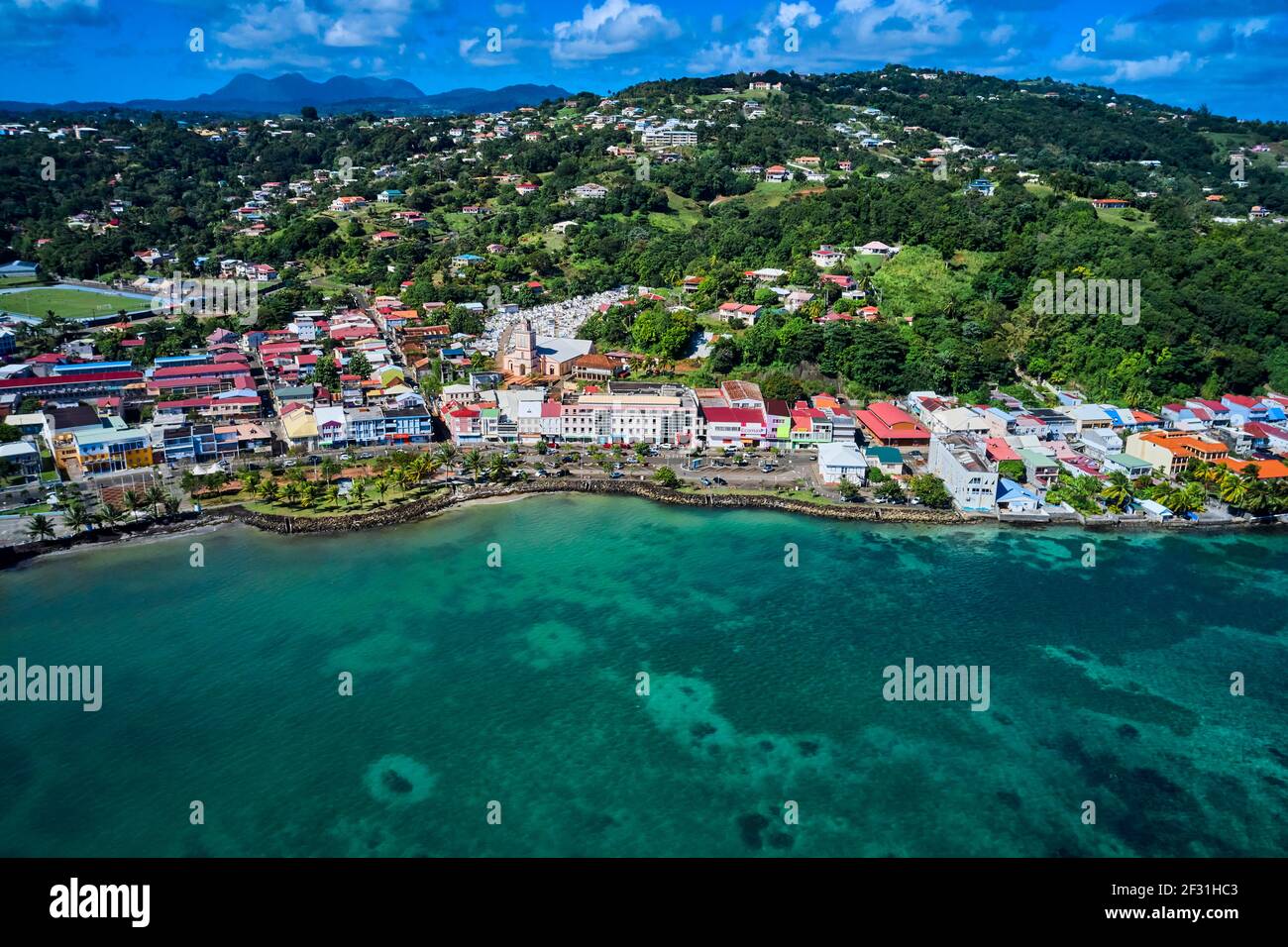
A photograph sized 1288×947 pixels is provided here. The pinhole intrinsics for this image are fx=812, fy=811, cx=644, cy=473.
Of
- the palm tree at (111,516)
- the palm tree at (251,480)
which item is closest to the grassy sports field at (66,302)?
the palm tree at (251,480)

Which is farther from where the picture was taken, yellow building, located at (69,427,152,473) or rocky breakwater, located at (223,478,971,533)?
yellow building, located at (69,427,152,473)

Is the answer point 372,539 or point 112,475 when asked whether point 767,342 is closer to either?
point 372,539

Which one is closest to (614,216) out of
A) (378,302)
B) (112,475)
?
(378,302)

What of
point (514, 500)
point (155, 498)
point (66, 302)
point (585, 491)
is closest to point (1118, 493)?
point (585, 491)
